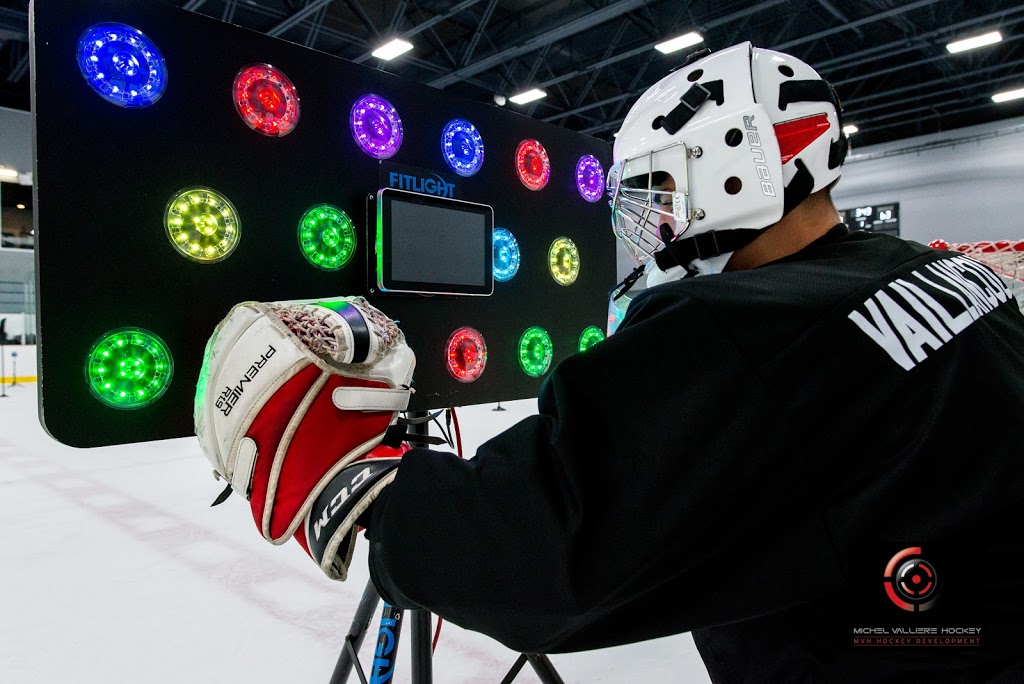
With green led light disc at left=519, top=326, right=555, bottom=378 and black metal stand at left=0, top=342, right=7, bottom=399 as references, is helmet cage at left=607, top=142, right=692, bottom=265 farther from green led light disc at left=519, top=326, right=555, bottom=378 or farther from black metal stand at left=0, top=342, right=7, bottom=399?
black metal stand at left=0, top=342, right=7, bottom=399

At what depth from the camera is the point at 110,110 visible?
0.91 m

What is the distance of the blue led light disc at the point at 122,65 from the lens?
0.89 metres

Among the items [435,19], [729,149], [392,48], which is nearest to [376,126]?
[729,149]

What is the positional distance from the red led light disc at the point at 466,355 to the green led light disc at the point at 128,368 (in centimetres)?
54

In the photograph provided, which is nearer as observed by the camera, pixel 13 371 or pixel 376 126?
pixel 376 126

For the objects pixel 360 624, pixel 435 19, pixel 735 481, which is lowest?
pixel 360 624

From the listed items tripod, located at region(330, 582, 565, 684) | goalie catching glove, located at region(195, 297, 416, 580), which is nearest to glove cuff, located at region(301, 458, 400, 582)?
Result: goalie catching glove, located at region(195, 297, 416, 580)

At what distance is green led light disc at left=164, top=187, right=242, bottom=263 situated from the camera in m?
0.96

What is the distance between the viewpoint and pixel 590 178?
5.63ft

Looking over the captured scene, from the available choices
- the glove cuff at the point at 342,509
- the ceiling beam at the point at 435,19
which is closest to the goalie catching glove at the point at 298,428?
the glove cuff at the point at 342,509

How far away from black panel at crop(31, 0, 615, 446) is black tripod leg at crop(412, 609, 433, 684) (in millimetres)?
416

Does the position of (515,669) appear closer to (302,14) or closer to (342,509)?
(342,509)

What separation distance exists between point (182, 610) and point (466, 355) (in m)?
1.88

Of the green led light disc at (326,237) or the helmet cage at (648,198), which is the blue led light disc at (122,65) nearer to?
the green led light disc at (326,237)
